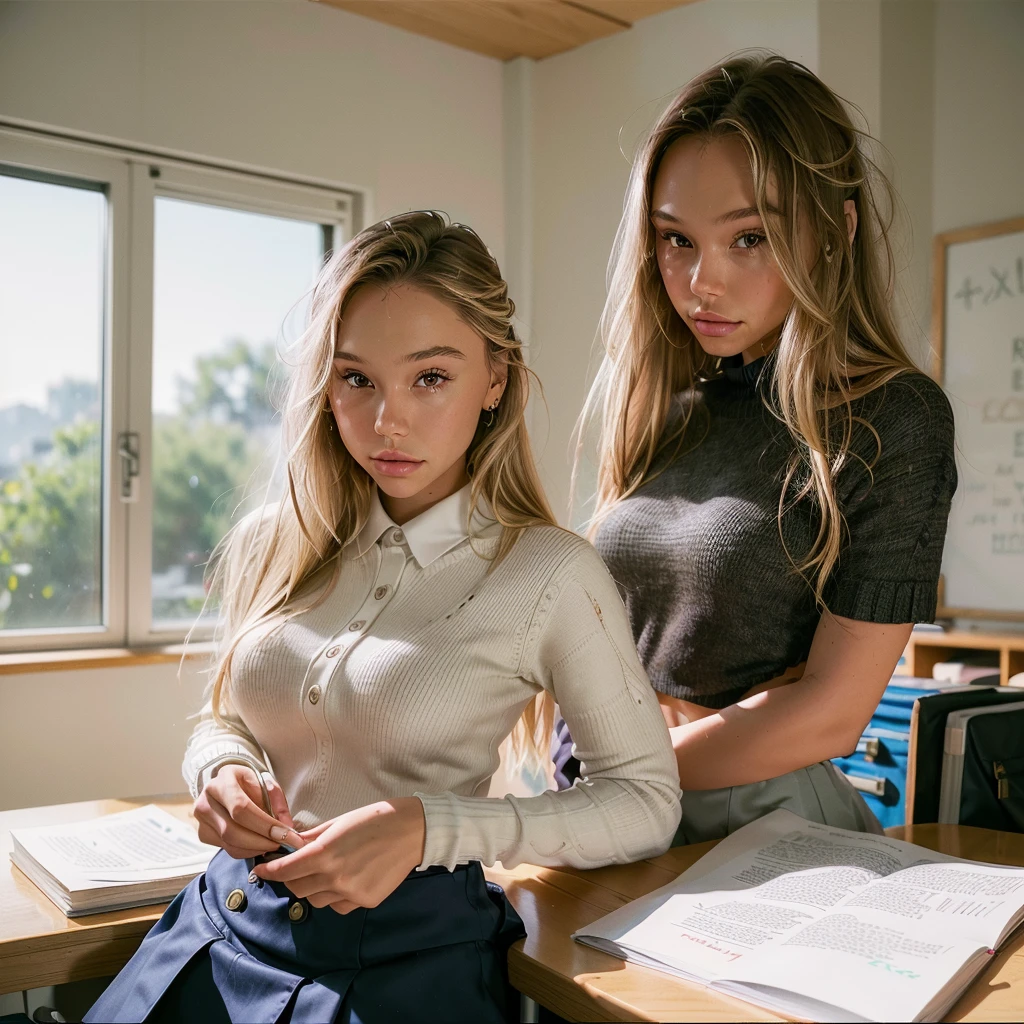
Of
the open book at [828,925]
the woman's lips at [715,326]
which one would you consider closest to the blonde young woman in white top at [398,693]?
the open book at [828,925]

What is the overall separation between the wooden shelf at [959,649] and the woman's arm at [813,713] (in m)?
1.53

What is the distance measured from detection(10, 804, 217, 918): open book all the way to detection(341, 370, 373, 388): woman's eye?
605 mm

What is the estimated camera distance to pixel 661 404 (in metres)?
1.62

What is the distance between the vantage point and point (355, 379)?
1295 mm

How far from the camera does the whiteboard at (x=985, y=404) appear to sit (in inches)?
120

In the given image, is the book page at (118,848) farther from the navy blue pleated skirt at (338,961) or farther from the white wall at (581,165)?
the white wall at (581,165)

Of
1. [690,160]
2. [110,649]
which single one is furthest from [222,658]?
[110,649]

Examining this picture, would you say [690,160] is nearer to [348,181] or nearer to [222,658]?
[222,658]

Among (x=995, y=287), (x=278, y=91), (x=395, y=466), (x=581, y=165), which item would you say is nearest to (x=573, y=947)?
(x=395, y=466)

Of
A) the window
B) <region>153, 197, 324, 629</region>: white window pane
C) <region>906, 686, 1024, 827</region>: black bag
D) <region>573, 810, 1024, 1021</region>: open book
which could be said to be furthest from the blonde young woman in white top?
<region>153, 197, 324, 629</region>: white window pane

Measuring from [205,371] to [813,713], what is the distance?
2.50 metres

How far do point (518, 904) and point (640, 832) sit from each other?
0.15 meters

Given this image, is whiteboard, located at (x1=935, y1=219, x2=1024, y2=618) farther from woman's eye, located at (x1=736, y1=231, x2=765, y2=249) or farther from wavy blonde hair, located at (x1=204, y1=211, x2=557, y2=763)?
wavy blonde hair, located at (x1=204, y1=211, x2=557, y2=763)

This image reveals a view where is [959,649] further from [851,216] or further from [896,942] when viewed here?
[896,942]
